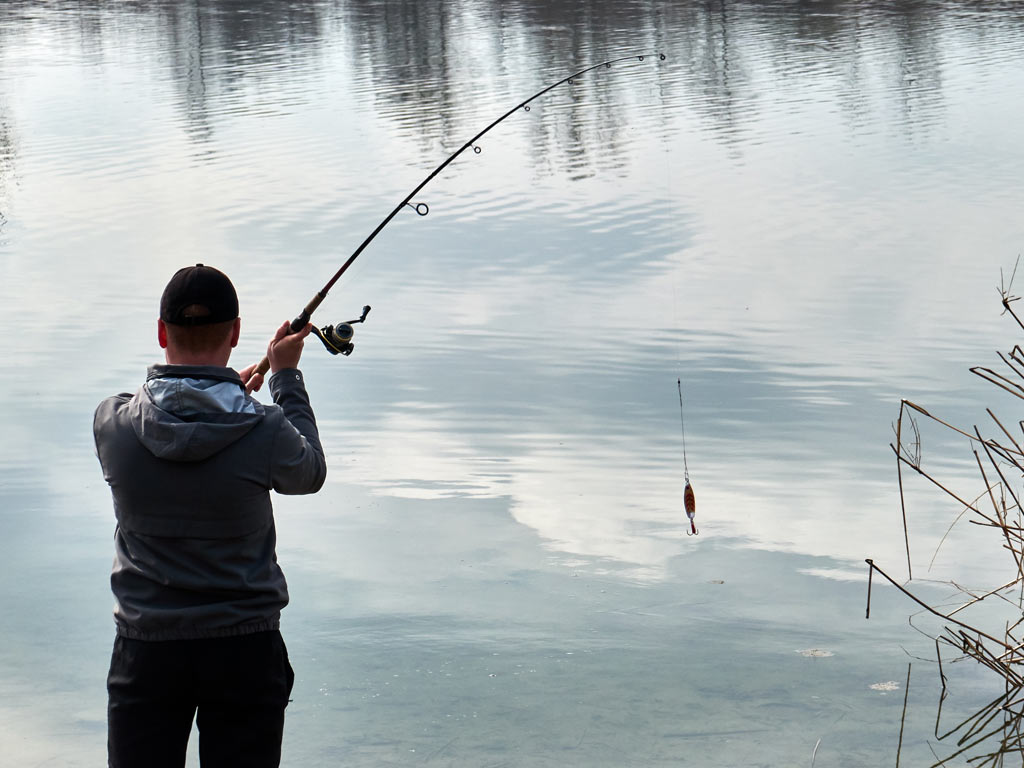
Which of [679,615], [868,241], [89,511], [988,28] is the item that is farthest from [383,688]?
[988,28]

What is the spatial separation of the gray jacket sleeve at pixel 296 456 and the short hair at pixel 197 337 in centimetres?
19

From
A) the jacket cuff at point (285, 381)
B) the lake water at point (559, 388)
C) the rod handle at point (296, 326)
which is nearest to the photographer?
the jacket cuff at point (285, 381)

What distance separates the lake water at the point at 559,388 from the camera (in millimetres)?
3947

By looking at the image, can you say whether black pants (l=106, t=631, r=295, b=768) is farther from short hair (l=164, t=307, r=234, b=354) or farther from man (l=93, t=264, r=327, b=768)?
short hair (l=164, t=307, r=234, b=354)

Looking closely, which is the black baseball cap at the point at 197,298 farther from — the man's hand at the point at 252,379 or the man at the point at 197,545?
the man's hand at the point at 252,379

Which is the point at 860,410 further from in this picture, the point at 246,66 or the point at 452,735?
the point at 246,66

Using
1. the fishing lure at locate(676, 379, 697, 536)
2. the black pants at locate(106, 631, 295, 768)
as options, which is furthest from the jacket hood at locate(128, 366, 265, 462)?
the fishing lure at locate(676, 379, 697, 536)

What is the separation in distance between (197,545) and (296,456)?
0.22 m

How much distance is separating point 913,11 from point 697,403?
21.5 meters

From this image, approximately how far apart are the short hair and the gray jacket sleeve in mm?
186

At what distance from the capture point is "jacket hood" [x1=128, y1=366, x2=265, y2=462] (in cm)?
235

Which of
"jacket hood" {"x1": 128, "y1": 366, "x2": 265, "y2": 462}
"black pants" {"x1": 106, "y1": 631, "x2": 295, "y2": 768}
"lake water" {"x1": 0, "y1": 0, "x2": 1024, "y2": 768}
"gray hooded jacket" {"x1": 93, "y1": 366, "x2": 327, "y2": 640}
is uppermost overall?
"jacket hood" {"x1": 128, "y1": 366, "x2": 265, "y2": 462}

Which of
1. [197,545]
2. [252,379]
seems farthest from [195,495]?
[252,379]

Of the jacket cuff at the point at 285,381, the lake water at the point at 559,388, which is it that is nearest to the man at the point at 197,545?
the jacket cuff at the point at 285,381
